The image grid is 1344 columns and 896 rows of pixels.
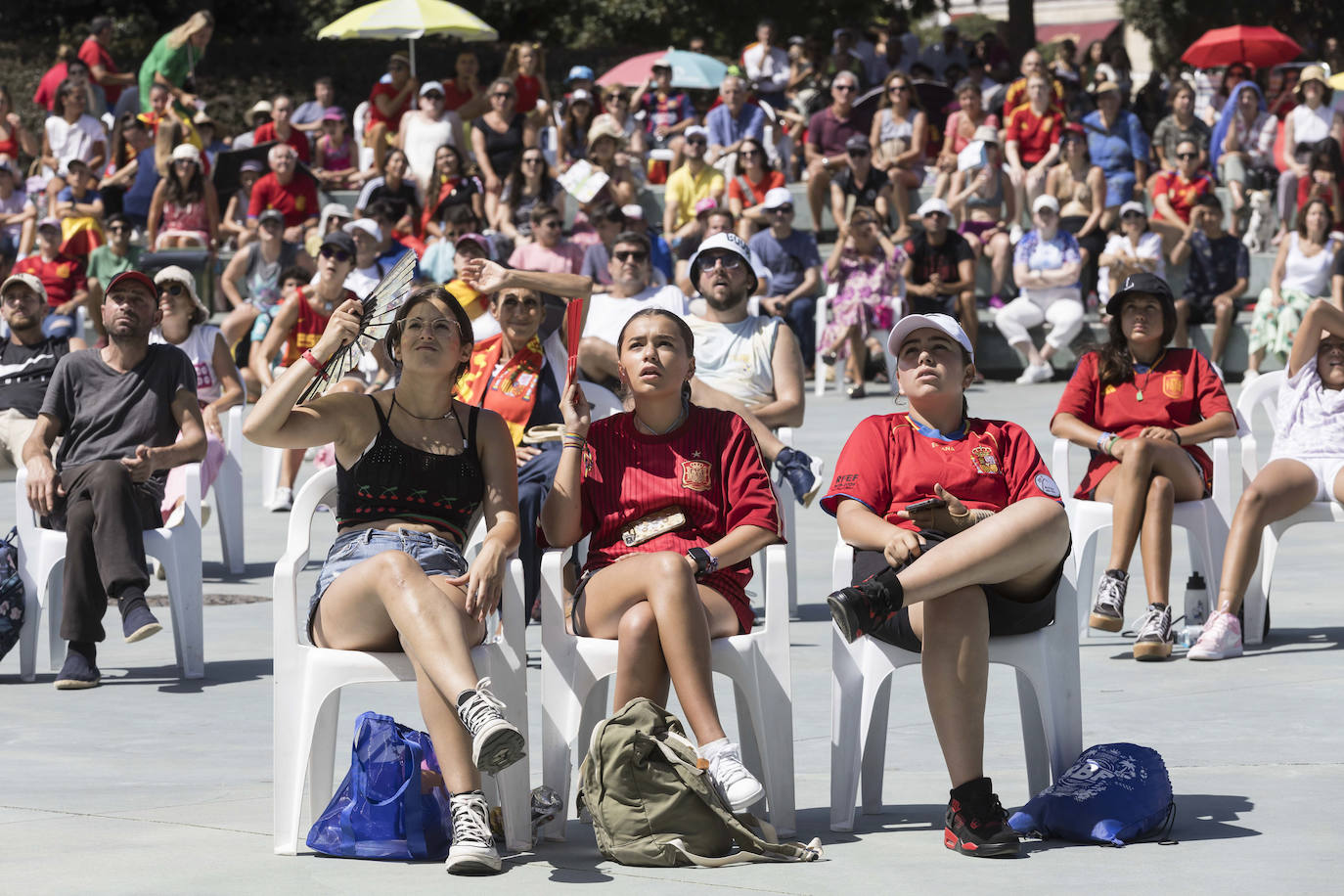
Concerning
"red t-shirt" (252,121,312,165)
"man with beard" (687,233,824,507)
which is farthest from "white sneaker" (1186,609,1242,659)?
"red t-shirt" (252,121,312,165)

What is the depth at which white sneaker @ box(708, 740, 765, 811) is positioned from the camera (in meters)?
4.32

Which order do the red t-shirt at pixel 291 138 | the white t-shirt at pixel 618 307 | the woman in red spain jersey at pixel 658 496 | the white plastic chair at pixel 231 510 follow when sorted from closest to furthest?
the woman in red spain jersey at pixel 658 496
the white t-shirt at pixel 618 307
the white plastic chair at pixel 231 510
the red t-shirt at pixel 291 138

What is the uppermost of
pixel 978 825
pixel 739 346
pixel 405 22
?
pixel 405 22

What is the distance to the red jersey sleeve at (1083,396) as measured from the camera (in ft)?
23.9

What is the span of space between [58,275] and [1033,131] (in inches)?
345

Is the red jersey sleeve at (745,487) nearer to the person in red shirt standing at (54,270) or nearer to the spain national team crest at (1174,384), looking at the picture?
the spain national team crest at (1174,384)

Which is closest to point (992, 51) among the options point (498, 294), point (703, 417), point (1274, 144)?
point (1274, 144)

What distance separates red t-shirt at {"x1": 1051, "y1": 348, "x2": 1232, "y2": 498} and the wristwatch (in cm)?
272

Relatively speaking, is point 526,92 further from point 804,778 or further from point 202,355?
point 804,778

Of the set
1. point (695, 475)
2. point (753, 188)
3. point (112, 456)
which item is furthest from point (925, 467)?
point (753, 188)

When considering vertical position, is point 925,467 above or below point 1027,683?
above

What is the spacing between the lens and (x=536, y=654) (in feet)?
23.2

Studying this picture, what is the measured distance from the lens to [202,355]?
9.16 meters

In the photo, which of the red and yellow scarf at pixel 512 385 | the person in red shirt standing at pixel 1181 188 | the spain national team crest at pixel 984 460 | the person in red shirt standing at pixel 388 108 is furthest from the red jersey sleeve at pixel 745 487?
the person in red shirt standing at pixel 388 108
